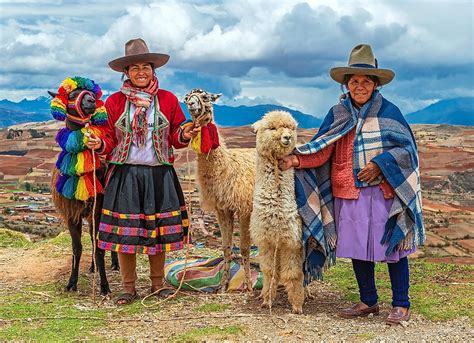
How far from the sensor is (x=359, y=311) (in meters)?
4.75

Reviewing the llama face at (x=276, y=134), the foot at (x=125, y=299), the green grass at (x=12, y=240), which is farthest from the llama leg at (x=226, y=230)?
the green grass at (x=12, y=240)

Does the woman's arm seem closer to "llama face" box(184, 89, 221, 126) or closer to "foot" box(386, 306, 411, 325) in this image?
"llama face" box(184, 89, 221, 126)

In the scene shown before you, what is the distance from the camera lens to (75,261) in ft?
18.6

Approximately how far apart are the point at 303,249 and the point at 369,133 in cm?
113

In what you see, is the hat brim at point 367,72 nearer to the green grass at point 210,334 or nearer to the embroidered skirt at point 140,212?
the embroidered skirt at point 140,212

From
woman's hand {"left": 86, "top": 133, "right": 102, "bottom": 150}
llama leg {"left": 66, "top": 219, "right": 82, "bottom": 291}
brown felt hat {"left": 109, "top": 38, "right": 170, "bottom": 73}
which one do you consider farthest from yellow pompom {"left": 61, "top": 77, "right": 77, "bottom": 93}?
llama leg {"left": 66, "top": 219, "right": 82, "bottom": 291}

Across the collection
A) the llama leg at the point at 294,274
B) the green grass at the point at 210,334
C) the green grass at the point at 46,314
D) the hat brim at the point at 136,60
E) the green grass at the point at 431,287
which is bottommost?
the green grass at the point at 431,287

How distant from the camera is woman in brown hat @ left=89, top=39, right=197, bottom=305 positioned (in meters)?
4.91

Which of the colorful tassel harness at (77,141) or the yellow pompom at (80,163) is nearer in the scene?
the colorful tassel harness at (77,141)

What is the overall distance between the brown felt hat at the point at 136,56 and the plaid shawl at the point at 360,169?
5.09 ft

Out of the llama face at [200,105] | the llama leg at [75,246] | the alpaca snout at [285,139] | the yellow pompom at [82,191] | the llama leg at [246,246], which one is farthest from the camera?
the llama leg at [75,246]

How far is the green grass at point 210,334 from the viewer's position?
400 centimetres

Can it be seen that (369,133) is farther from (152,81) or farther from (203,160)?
(152,81)

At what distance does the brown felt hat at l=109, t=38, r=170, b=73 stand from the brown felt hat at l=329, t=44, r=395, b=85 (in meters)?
1.60
